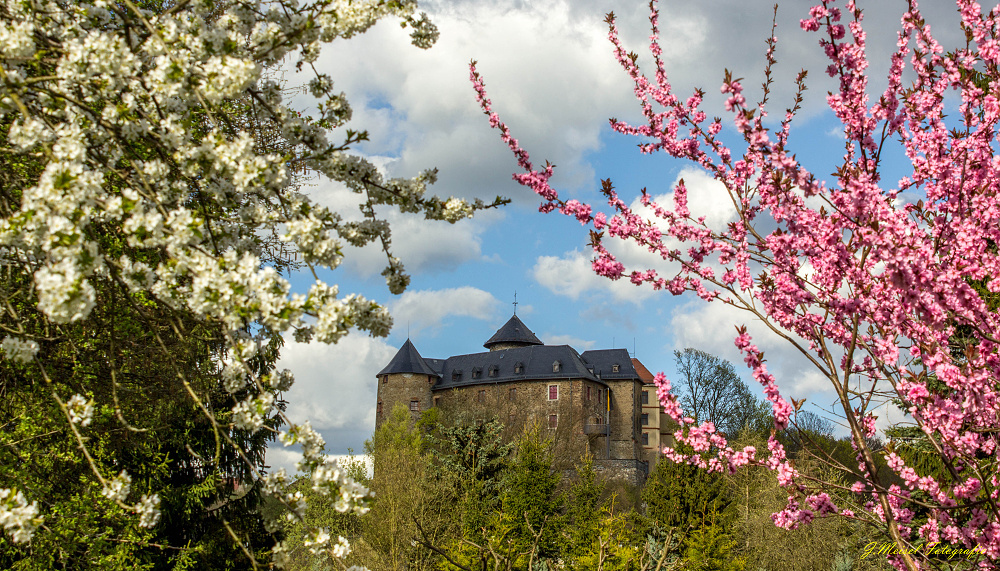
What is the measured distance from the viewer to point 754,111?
4773mm

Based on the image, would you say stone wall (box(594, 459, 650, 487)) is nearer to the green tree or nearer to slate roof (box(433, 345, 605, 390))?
slate roof (box(433, 345, 605, 390))

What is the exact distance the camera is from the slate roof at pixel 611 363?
52.0m

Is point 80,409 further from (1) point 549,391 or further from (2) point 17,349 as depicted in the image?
(1) point 549,391

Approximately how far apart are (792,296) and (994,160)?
1.75 meters

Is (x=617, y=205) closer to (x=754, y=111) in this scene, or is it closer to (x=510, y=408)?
(x=754, y=111)

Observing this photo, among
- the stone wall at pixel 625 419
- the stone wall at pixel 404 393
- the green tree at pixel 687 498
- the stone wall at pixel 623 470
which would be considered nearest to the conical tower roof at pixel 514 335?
the stone wall at pixel 404 393

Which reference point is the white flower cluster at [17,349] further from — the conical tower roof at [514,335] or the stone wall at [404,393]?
the conical tower roof at [514,335]

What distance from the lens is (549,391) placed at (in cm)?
4944

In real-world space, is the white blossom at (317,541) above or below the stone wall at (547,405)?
below

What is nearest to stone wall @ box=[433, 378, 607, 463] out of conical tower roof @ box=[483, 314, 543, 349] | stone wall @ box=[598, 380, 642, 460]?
stone wall @ box=[598, 380, 642, 460]

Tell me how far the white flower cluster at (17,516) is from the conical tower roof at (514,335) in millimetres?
52024

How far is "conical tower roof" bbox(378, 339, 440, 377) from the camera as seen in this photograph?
173 ft

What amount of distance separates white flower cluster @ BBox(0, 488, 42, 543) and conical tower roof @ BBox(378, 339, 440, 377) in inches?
1979

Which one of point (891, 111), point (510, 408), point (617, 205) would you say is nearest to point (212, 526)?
point (617, 205)
